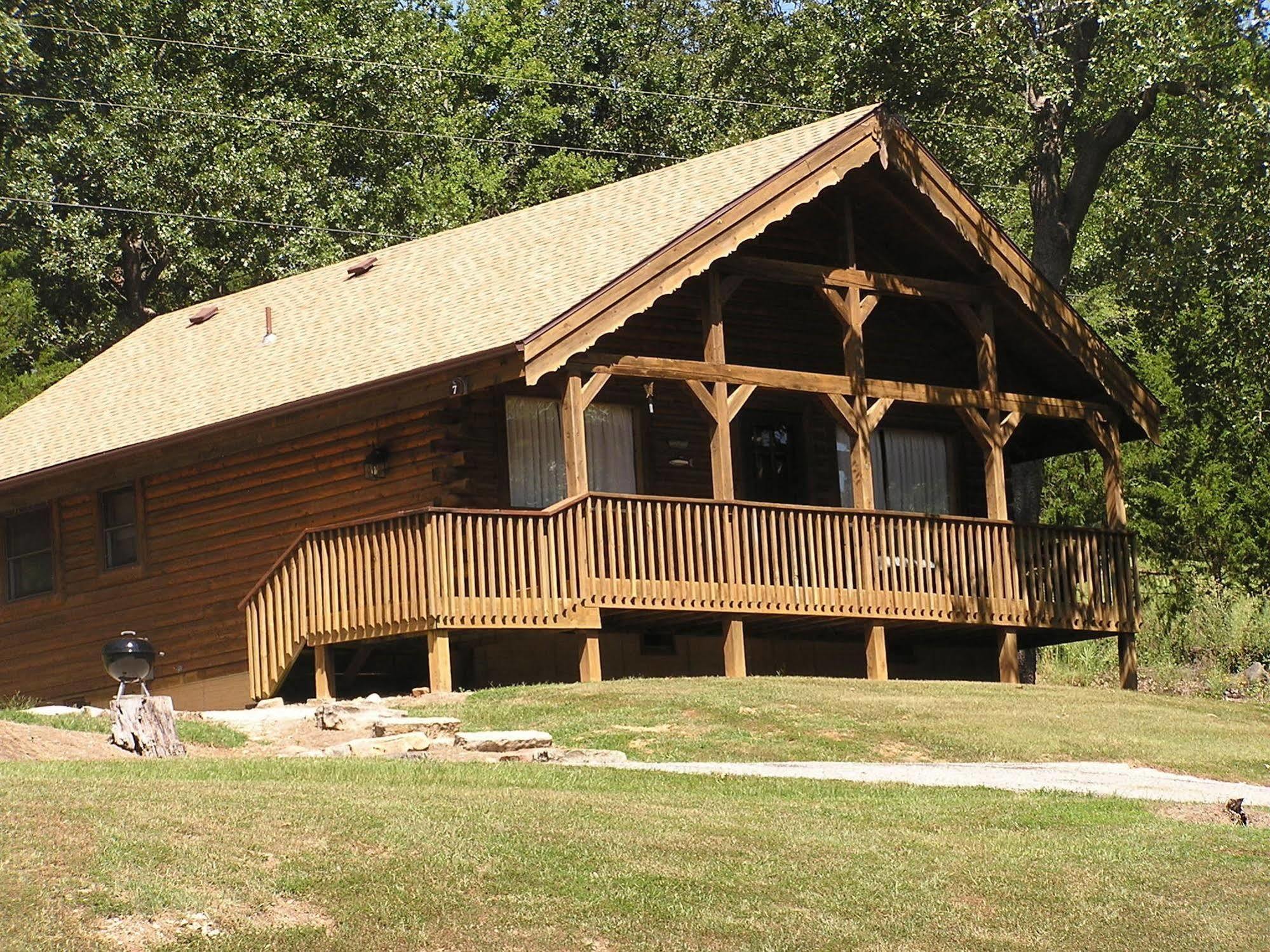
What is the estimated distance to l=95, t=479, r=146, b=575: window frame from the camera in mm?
27875

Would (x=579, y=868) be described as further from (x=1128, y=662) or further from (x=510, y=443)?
(x=1128, y=662)

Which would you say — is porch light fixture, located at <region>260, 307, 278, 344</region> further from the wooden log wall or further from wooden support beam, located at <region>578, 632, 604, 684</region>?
wooden support beam, located at <region>578, 632, 604, 684</region>

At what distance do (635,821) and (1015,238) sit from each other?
36.6m

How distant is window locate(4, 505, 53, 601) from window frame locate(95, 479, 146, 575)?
812 millimetres

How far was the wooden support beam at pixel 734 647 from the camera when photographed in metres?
24.3

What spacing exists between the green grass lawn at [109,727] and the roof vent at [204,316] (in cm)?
1409

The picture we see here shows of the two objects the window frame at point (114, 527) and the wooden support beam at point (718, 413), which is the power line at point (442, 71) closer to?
the wooden support beam at point (718, 413)

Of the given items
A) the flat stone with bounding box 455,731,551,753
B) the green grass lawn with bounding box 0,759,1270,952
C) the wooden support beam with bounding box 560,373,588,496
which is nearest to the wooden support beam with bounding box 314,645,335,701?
the wooden support beam with bounding box 560,373,588,496

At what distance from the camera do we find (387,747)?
18.4m

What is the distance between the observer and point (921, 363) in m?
30.0

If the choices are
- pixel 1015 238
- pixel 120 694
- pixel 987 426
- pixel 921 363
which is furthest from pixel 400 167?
pixel 120 694

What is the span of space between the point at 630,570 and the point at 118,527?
792 centimetres

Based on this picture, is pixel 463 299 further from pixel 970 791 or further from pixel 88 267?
pixel 88 267

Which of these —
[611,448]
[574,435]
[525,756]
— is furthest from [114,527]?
[525,756]
